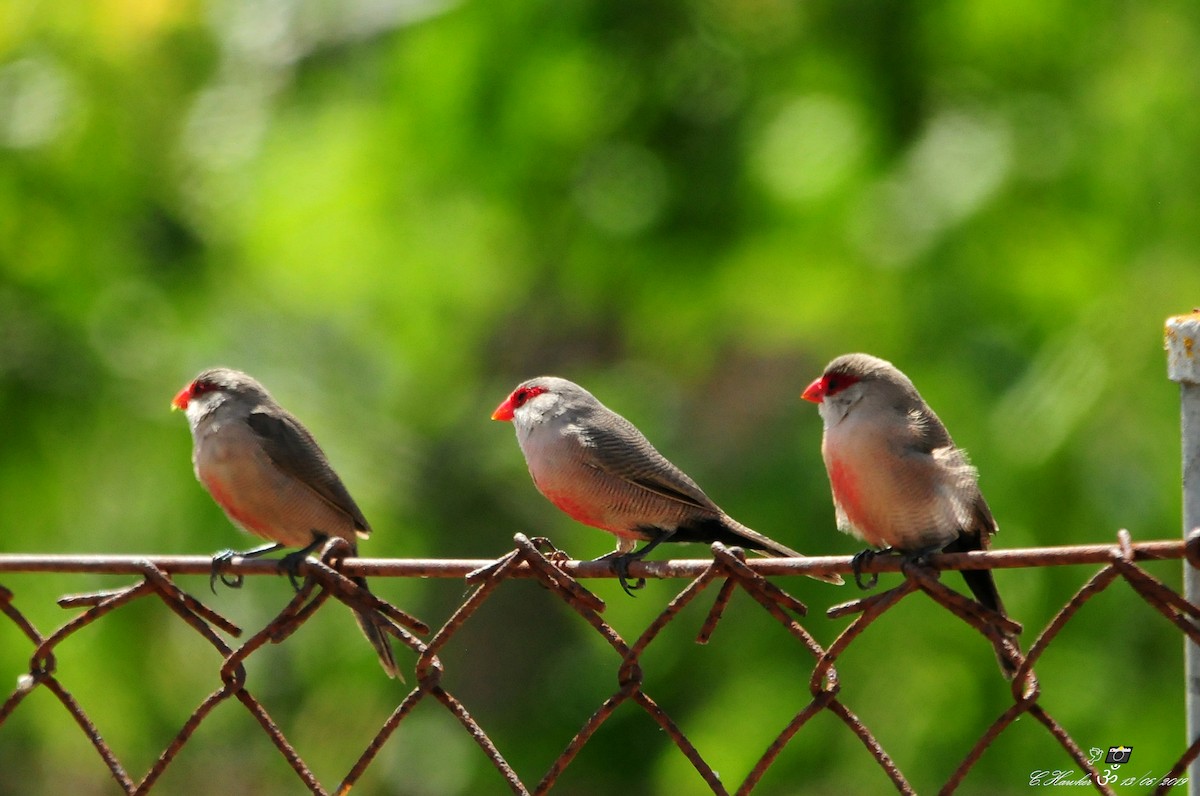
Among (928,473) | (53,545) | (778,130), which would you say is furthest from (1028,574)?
(53,545)

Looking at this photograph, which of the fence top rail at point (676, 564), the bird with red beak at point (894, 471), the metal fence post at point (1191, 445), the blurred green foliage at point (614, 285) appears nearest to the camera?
the fence top rail at point (676, 564)

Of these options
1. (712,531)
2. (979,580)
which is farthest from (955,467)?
(712,531)

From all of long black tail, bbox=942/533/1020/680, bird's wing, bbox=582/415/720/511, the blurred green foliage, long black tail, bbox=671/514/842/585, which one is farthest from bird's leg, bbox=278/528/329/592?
the blurred green foliage

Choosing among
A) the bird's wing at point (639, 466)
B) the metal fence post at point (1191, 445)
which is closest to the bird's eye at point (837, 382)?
the bird's wing at point (639, 466)

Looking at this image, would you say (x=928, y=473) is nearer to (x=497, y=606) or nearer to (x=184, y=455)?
(x=184, y=455)

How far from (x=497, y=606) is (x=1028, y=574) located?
6223 mm

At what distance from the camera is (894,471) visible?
3646mm

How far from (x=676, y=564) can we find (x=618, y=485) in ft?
7.05

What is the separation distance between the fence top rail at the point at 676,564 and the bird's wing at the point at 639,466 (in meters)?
1.91

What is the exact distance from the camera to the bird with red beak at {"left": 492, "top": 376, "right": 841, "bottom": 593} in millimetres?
4488

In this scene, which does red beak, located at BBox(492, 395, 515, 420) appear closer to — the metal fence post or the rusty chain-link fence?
the rusty chain-link fence

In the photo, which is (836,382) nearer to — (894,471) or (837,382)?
(837,382)

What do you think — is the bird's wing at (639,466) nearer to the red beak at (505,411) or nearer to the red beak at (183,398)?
the red beak at (505,411)

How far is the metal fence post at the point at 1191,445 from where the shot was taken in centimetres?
212
